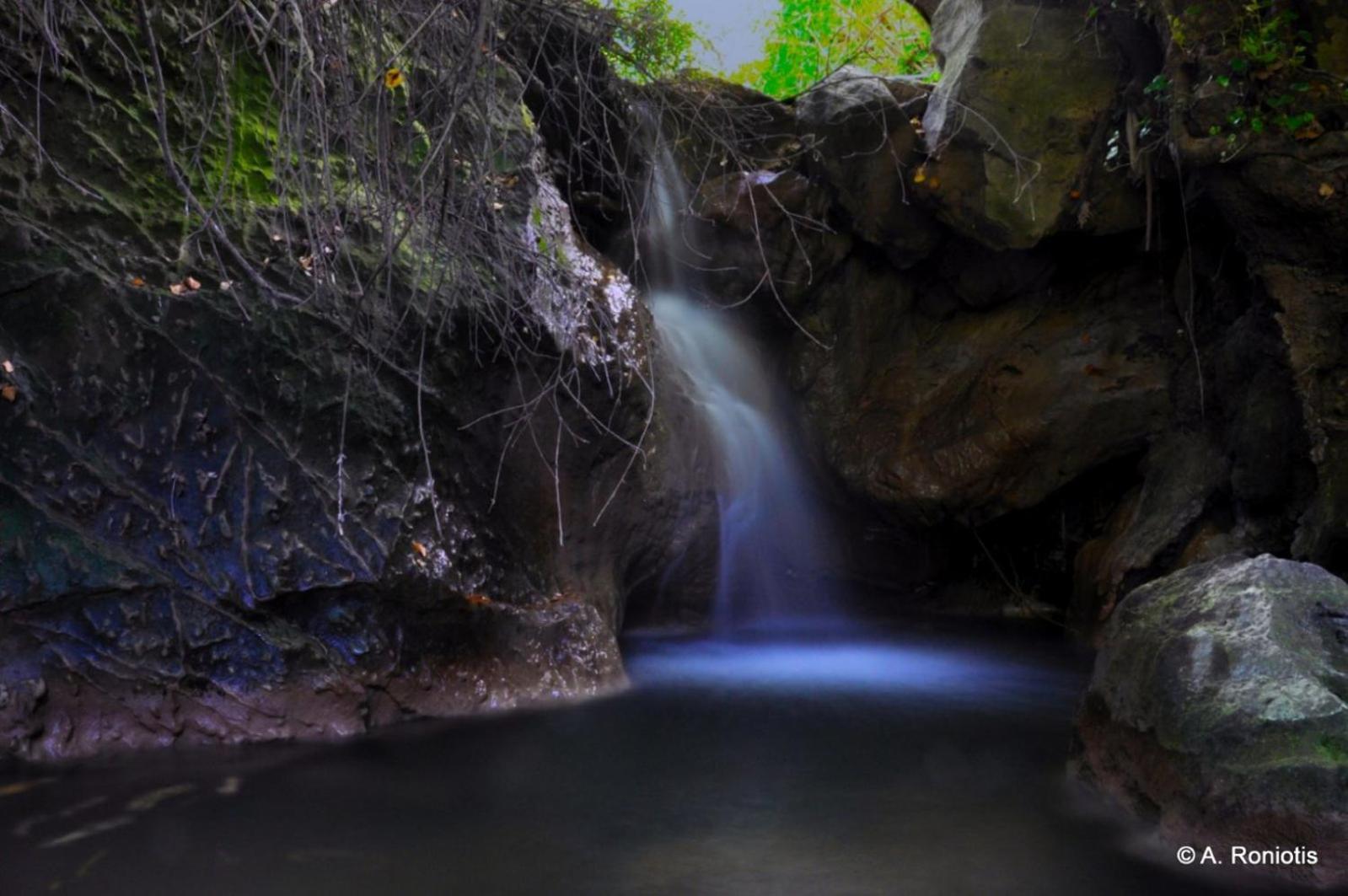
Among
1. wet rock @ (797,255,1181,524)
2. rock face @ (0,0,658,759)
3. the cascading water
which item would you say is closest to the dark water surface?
rock face @ (0,0,658,759)

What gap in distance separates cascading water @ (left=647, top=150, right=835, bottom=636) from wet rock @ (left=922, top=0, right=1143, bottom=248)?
2030 millimetres

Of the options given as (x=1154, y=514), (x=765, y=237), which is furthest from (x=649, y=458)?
(x=1154, y=514)

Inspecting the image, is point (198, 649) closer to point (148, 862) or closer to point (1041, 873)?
point (148, 862)

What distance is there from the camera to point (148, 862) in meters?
2.77

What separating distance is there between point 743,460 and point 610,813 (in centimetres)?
415

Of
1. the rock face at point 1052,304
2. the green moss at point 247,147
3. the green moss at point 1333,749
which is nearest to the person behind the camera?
the green moss at point 1333,749

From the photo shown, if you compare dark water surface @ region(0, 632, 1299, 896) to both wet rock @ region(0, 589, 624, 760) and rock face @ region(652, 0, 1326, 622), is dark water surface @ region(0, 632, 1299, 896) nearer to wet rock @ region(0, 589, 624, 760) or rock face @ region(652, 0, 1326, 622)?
wet rock @ region(0, 589, 624, 760)

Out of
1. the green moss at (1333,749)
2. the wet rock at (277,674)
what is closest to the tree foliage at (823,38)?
the wet rock at (277,674)

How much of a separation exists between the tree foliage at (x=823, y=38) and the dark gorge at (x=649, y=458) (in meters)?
3.06

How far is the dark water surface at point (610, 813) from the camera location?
274 cm

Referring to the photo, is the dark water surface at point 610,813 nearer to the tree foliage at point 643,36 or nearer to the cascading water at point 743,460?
the tree foliage at point 643,36

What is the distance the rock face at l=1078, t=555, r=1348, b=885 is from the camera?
105 inches

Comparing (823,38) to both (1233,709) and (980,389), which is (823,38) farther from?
(1233,709)

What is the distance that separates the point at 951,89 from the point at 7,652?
5534mm
